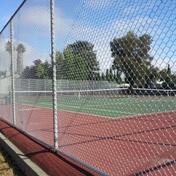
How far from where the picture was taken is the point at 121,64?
2850mm

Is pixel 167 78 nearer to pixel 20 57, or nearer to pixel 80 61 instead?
pixel 80 61

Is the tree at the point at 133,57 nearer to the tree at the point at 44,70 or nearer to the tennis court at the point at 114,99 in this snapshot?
the tennis court at the point at 114,99

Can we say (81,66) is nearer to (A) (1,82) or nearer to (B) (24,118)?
(B) (24,118)

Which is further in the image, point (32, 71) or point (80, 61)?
point (32, 71)

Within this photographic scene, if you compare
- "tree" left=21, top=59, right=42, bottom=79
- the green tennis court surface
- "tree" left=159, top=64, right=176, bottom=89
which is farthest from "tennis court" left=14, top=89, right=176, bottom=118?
"tree" left=21, top=59, right=42, bottom=79

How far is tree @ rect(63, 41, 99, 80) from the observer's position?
3582 millimetres

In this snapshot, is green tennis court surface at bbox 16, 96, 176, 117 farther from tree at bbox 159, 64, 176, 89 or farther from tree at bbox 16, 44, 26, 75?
tree at bbox 16, 44, 26, 75

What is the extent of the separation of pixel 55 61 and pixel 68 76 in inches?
13.4

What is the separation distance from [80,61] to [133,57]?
1514 millimetres

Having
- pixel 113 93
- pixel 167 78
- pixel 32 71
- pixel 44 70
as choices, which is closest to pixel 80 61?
pixel 113 93

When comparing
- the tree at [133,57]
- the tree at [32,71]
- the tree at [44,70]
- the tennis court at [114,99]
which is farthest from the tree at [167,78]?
the tree at [32,71]

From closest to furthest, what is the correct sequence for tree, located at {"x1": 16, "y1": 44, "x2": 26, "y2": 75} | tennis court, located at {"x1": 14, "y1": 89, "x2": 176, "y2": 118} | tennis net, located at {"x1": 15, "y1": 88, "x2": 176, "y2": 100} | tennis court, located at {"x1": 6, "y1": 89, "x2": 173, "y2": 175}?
1. tennis net, located at {"x1": 15, "y1": 88, "x2": 176, "y2": 100}
2. tennis court, located at {"x1": 14, "y1": 89, "x2": 176, "y2": 118}
3. tennis court, located at {"x1": 6, "y1": 89, "x2": 173, "y2": 175}
4. tree, located at {"x1": 16, "y1": 44, "x2": 26, "y2": 75}

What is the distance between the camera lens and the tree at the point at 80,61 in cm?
358

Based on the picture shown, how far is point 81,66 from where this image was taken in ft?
13.1
